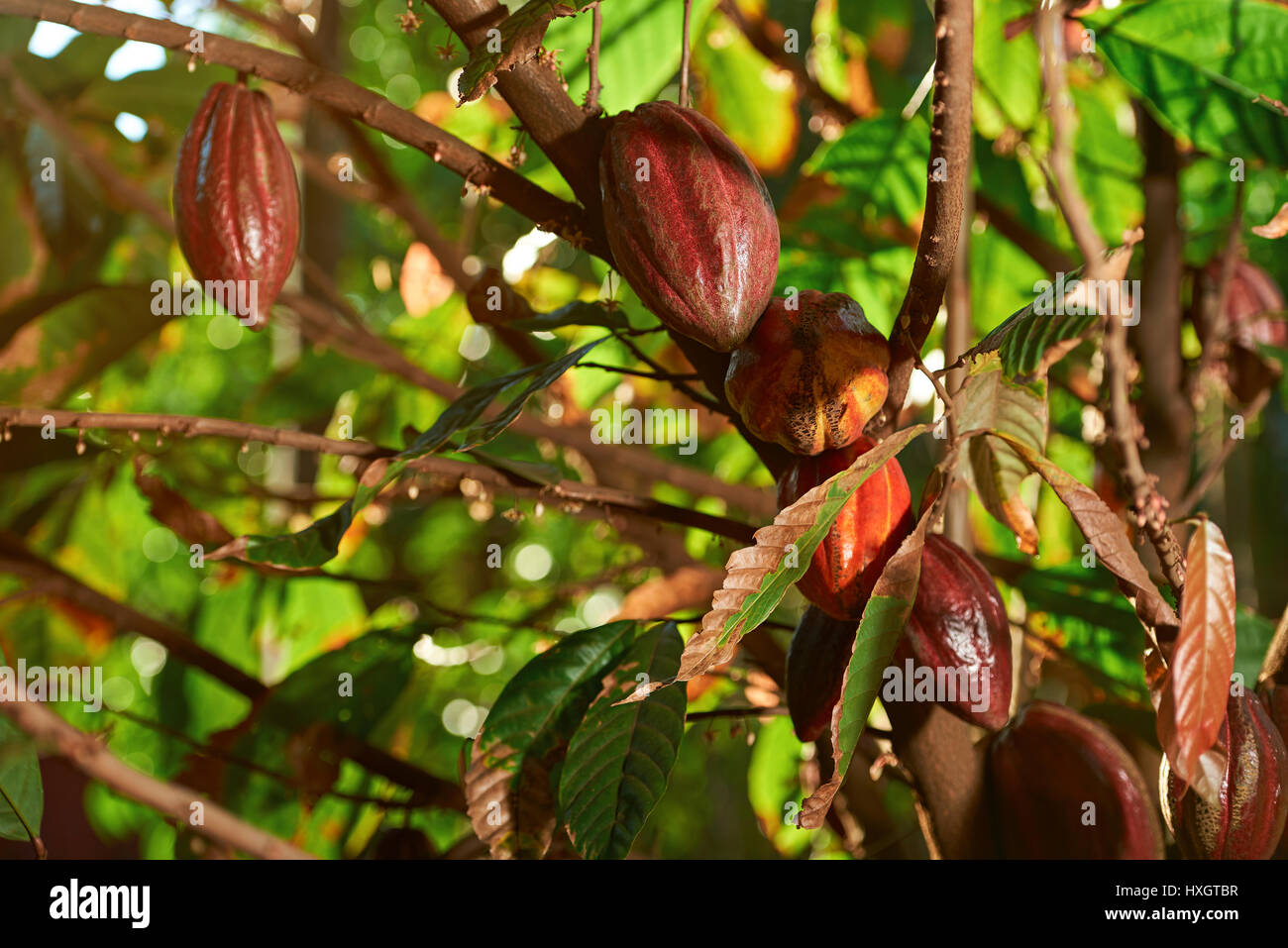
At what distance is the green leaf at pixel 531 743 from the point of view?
0.56 m

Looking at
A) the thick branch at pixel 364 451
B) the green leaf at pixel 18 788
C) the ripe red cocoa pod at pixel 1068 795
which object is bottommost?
the ripe red cocoa pod at pixel 1068 795

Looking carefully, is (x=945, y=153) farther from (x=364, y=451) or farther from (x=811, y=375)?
(x=364, y=451)

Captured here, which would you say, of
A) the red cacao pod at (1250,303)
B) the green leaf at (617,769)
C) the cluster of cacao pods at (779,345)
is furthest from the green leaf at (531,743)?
the red cacao pod at (1250,303)

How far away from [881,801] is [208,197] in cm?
80

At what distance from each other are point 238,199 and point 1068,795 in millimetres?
521

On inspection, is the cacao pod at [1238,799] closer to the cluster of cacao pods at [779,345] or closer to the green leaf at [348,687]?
the cluster of cacao pods at [779,345]

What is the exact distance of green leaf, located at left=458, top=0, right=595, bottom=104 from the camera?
419mm

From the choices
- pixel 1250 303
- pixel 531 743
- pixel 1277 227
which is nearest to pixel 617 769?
pixel 531 743

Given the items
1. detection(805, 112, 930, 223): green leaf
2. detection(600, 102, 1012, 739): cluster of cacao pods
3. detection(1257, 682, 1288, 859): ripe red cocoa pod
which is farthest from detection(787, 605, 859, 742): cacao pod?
detection(805, 112, 930, 223): green leaf

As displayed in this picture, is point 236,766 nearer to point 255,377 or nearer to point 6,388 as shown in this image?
point 6,388

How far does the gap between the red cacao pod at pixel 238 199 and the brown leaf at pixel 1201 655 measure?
0.46m

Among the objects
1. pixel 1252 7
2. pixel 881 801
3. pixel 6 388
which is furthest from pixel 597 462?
pixel 1252 7

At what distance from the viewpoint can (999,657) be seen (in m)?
0.50

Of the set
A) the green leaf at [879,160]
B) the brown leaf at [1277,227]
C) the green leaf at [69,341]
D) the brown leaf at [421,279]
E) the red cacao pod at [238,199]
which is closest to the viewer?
the brown leaf at [1277,227]
